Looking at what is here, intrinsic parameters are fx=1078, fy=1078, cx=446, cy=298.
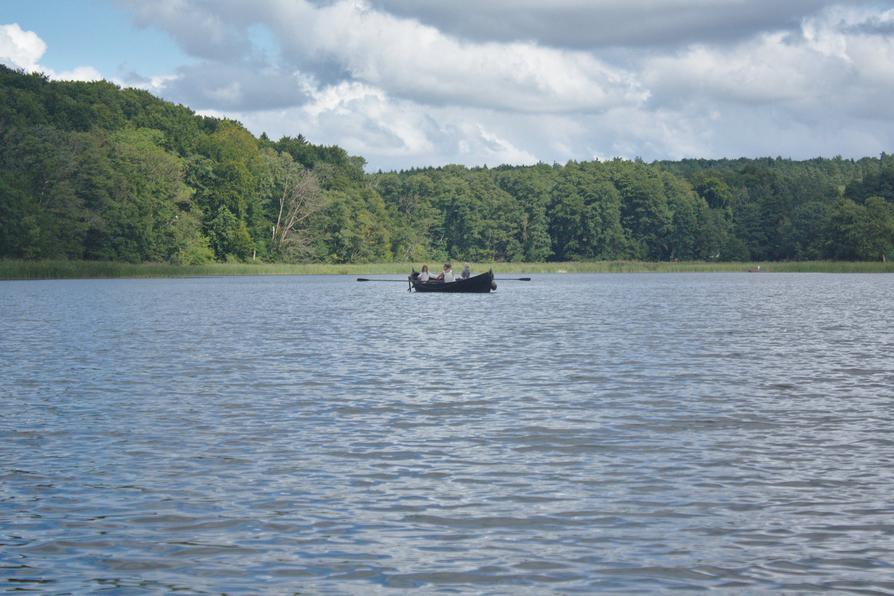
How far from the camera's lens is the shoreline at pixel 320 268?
80.7 m

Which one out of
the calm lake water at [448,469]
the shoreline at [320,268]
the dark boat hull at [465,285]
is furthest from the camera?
the shoreline at [320,268]

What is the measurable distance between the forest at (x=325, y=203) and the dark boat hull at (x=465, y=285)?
35734mm

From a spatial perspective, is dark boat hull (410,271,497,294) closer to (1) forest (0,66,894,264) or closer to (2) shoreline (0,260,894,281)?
(2) shoreline (0,260,894,281)

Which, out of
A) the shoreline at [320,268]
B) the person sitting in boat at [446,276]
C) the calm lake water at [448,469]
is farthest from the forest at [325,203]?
the calm lake water at [448,469]

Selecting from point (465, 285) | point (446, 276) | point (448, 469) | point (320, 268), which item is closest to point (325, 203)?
Answer: point (320, 268)

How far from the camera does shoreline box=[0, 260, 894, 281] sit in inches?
3177

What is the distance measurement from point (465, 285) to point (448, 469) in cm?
5022

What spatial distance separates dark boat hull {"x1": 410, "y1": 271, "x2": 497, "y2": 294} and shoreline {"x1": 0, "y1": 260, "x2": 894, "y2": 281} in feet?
106

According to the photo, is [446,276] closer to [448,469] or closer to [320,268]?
[320,268]

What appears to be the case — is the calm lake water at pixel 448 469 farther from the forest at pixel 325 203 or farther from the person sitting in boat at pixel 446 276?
the forest at pixel 325 203

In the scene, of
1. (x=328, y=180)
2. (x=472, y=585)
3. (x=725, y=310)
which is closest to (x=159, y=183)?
(x=328, y=180)

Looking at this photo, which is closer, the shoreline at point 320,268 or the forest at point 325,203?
the shoreline at point 320,268

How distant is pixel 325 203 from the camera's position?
12331cm

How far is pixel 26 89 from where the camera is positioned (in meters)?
116
